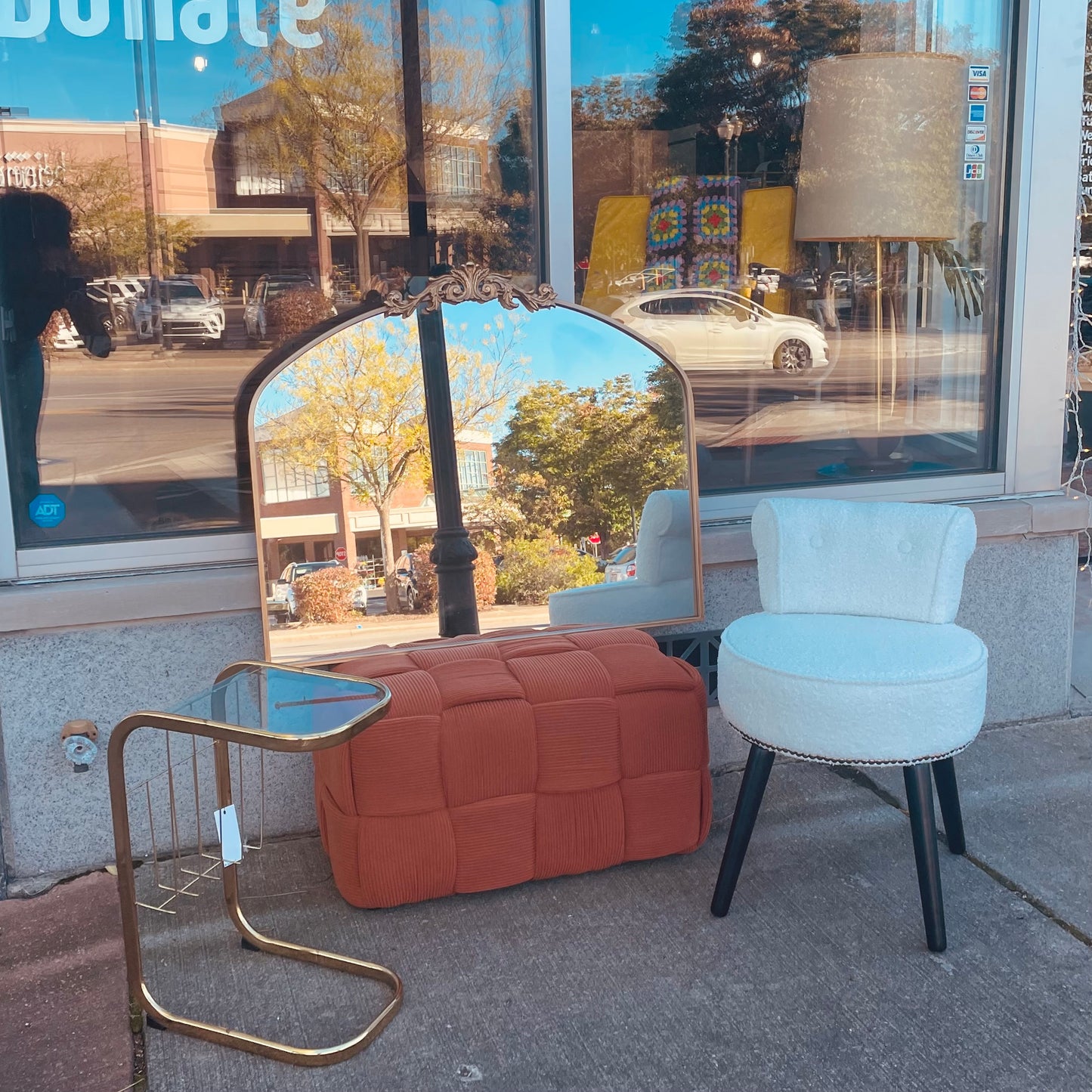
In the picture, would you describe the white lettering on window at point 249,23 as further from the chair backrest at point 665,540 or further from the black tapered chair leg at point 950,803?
the black tapered chair leg at point 950,803

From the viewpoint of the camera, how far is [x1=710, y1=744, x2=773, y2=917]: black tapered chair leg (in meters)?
2.52

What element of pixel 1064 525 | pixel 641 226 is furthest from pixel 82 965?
pixel 1064 525

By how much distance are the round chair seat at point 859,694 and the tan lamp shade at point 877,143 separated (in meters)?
1.60

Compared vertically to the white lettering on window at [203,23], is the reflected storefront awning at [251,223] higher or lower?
lower

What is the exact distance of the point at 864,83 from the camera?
3.52m

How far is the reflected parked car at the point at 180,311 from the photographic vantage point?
301cm

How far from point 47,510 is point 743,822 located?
6.23 ft

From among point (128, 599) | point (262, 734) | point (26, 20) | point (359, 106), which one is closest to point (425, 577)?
point (128, 599)

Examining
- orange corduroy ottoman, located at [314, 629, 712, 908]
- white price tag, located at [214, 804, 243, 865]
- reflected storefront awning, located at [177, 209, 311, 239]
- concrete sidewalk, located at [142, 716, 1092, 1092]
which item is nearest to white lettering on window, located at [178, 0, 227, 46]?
reflected storefront awning, located at [177, 209, 311, 239]

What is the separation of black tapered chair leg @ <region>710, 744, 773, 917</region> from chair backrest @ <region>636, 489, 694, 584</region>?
764 mm

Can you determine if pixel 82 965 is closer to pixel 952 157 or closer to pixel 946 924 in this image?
pixel 946 924

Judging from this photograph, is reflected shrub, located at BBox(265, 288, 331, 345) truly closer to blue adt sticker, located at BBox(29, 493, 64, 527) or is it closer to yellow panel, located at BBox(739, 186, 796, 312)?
blue adt sticker, located at BBox(29, 493, 64, 527)

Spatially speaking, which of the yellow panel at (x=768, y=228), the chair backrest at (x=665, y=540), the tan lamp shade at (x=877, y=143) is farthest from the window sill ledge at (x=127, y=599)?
the tan lamp shade at (x=877, y=143)

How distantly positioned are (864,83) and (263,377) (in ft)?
6.62
